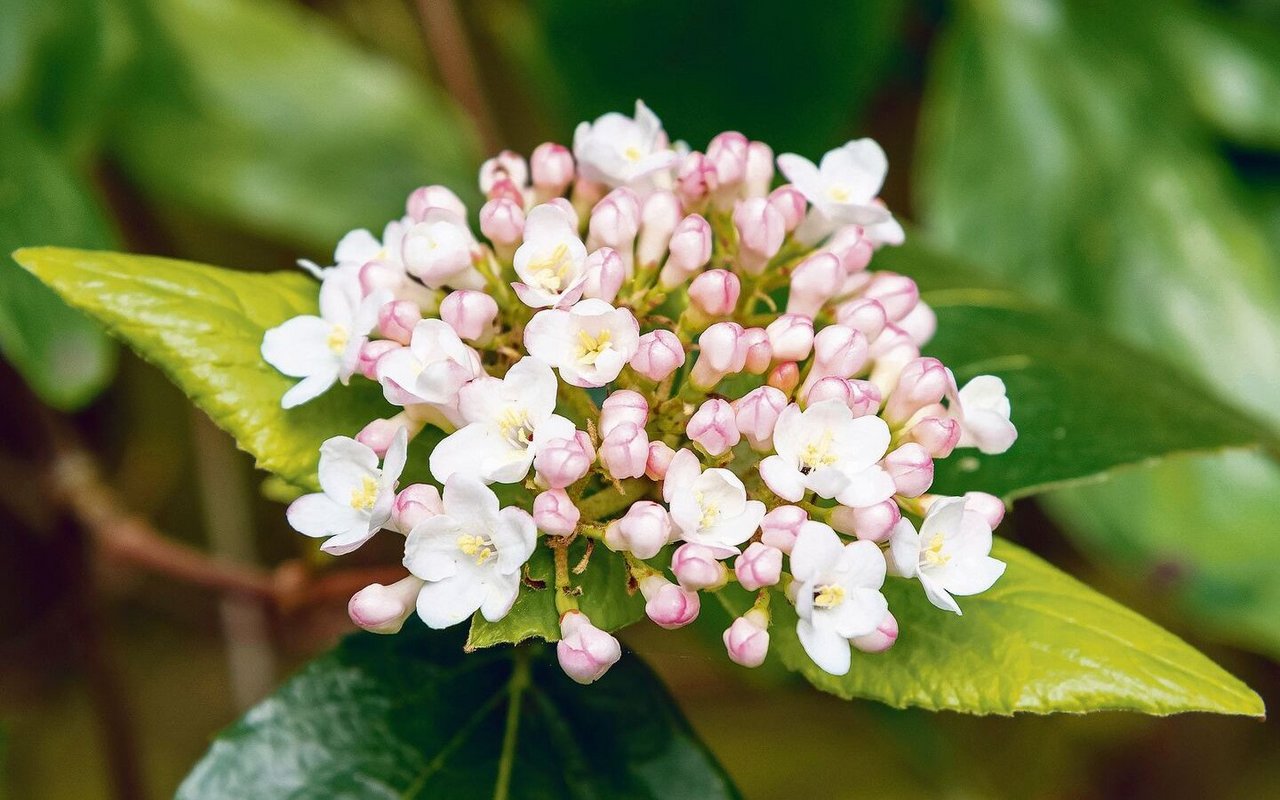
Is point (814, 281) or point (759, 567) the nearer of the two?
point (759, 567)

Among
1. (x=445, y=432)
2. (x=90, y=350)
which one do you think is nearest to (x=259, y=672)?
(x=90, y=350)

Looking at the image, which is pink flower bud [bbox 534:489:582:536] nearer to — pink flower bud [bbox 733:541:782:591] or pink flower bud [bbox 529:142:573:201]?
pink flower bud [bbox 733:541:782:591]

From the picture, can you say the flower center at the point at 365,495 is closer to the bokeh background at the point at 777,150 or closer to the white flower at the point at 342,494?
the white flower at the point at 342,494

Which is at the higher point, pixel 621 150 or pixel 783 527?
pixel 621 150

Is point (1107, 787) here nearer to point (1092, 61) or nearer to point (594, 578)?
point (1092, 61)

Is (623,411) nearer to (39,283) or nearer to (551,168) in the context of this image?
(551,168)

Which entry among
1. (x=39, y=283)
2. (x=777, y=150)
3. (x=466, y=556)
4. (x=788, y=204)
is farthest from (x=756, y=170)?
(x=777, y=150)
